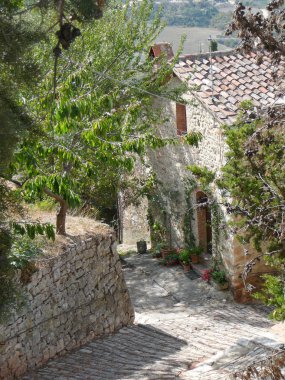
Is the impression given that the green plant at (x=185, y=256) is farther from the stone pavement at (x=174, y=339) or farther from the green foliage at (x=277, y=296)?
the green foliage at (x=277, y=296)

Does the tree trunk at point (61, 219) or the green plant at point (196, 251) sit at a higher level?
the tree trunk at point (61, 219)

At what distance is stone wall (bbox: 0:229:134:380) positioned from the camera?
31.8ft

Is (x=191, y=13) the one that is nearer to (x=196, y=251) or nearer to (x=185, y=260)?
(x=196, y=251)

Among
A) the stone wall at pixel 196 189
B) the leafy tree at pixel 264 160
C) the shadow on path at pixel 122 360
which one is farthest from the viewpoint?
the stone wall at pixel 196 189

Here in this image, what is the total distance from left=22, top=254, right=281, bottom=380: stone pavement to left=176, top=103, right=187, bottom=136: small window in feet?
11.8

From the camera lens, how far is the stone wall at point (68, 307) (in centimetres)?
970

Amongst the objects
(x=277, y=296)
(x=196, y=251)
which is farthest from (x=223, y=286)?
(x=277, y=296)

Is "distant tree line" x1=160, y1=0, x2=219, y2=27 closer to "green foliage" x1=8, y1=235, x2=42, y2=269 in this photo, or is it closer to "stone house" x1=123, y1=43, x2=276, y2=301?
"stone house" x1=123, y1=43, x2=276, y2=301

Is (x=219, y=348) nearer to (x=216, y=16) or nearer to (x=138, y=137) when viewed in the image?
(x=138, y=137)

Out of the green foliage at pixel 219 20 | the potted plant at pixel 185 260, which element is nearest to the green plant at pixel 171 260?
the potted plant at pixel 185 260

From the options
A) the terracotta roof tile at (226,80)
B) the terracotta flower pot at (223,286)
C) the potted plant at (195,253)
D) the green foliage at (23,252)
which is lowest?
the terracotta flower pot at (223,286)

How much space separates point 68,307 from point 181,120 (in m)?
7.73

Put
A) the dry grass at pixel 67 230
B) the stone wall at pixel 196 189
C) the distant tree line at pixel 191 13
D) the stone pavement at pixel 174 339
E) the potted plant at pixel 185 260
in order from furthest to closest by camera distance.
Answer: the distant tree line at pixel 191 13, the potted plant at pixel 185 260, the stone wall at pixel 196 189, the dry grass at pixel 67 230, the stone pavement at pixel 174 339

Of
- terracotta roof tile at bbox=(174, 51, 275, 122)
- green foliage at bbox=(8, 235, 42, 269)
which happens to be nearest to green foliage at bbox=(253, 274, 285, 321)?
green foliage at bbox=(8, 235, 42, 269)
